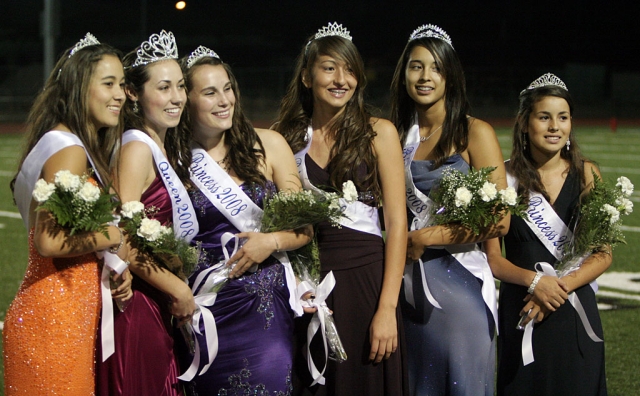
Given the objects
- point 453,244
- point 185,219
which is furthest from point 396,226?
point 185,219

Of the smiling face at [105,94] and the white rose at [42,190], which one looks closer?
the white rose at [42,190]

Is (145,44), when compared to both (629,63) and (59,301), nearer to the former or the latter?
(59,301)

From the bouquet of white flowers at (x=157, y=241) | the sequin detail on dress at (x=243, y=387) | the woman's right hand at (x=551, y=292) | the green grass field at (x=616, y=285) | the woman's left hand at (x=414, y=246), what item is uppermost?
the bouquet of white flowers at (x=157, y=241)

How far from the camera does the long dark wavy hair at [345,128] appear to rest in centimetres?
332

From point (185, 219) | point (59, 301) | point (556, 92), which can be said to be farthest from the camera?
point (556, 92)

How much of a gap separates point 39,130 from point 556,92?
2171mm

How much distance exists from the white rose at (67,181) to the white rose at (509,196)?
1596mm

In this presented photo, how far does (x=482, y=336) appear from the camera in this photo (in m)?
3.48

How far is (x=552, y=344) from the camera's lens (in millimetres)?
3596

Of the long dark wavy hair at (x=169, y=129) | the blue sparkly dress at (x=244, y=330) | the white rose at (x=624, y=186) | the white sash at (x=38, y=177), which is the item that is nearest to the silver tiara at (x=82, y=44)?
the long dark wavy hair at (x=169, y=129)

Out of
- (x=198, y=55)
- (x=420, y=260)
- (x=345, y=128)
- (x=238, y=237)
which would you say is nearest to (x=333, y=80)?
(x=345, y=128)

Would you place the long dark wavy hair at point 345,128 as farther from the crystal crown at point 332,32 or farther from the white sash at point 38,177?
the white sash at point 38,177

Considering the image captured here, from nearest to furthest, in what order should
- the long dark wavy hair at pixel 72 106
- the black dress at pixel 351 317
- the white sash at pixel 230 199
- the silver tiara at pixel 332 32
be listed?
the long dark wavy hair at pixel 72 106 → the white sash at pixel 230 199 → the black dress at pixel 351 317 → the silver tiara at pixel 332 32

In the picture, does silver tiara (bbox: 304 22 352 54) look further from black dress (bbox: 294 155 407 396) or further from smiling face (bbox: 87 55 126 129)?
→ smiling face (bbox: 87 55 126 129)
